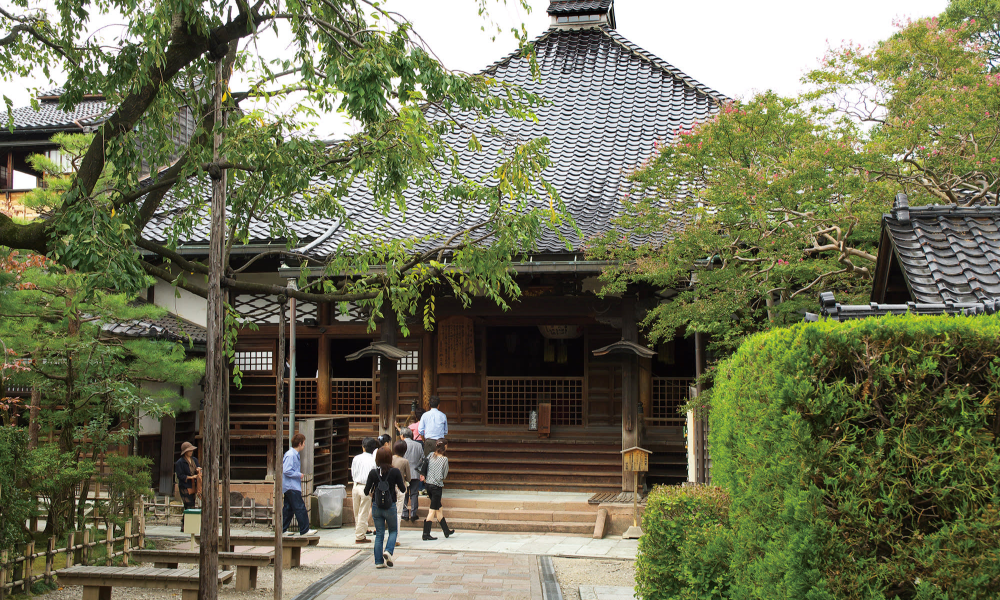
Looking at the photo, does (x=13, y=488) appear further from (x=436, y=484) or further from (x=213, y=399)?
(x=436, y=484)

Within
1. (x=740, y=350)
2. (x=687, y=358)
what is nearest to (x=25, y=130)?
(x=687, y=358)

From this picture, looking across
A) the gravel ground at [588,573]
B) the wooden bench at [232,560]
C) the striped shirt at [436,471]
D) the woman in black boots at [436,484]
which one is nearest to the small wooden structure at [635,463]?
the gravel ground at [588,573]

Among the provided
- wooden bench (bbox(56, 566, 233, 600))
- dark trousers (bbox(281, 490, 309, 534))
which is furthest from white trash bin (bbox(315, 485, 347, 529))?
wooden bench (bbox(56, 566, 233, 600))

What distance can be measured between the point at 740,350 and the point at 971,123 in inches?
215

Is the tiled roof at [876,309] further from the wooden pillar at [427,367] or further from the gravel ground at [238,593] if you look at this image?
the wooden pillar at [427,367]

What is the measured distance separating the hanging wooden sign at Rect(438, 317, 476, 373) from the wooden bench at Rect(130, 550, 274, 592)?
7.77 metres

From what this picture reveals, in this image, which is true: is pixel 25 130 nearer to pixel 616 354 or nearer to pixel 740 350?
pixel 616 354

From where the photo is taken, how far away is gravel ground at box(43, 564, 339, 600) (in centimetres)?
812

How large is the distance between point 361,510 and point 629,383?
523 cm

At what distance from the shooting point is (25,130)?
20.5 m

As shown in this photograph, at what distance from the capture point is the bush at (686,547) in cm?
652

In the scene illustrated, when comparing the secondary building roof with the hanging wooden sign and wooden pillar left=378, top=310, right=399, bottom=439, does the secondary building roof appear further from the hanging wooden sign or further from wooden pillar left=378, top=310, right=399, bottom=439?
the hanging wooden sign

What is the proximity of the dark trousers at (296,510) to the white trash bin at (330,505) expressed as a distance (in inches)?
27.7

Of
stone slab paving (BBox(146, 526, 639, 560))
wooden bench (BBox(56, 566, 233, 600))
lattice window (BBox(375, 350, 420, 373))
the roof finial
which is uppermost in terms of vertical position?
the roof finial
